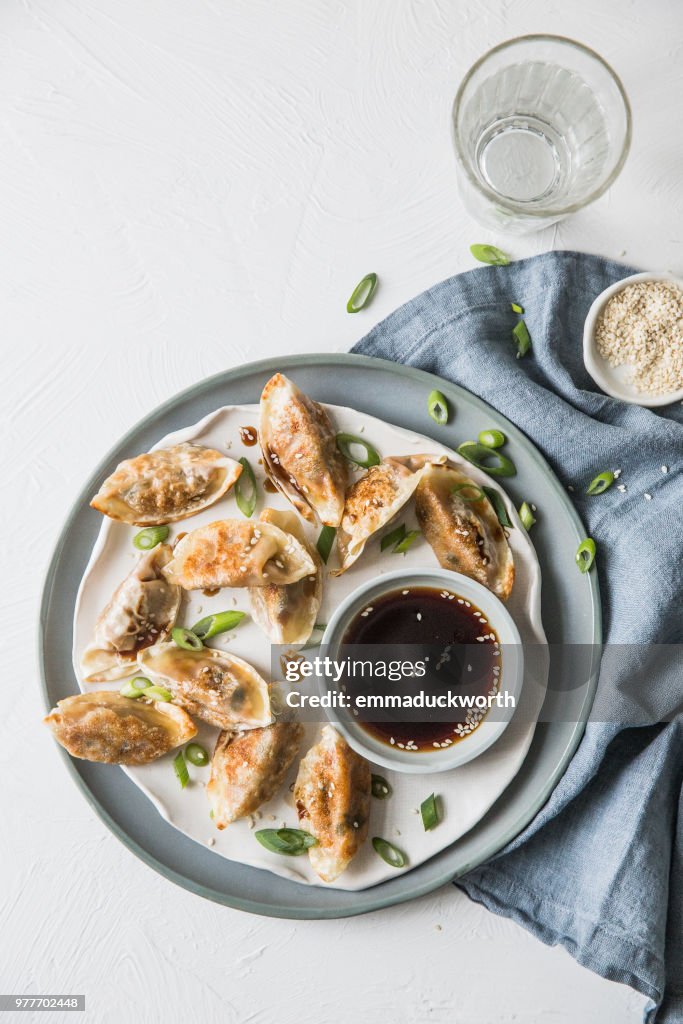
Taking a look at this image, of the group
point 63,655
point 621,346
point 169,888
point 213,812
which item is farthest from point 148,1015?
point 621,346

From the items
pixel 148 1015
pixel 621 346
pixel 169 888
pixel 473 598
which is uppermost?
pixel 621 346

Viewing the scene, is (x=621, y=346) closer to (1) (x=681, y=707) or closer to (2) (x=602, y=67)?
(2) (x=602, y=67)

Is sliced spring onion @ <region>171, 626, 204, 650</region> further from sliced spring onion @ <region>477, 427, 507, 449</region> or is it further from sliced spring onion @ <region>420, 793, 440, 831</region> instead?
sliced spring onion @ <region>477, 427, 507, 449</region>

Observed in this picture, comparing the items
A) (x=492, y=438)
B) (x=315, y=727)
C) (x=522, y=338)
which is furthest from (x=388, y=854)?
(x=522, y=338)

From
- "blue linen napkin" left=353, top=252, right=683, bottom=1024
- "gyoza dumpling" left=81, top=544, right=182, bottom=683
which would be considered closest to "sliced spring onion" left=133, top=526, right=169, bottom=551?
"gyoza dumpling" left=81, top=544, right=182, bottom=683

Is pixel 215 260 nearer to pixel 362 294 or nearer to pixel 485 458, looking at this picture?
pixel 362 294

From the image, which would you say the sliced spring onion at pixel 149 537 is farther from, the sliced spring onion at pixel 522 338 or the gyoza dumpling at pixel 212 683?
the sliced spring onion at pixel 522 338
